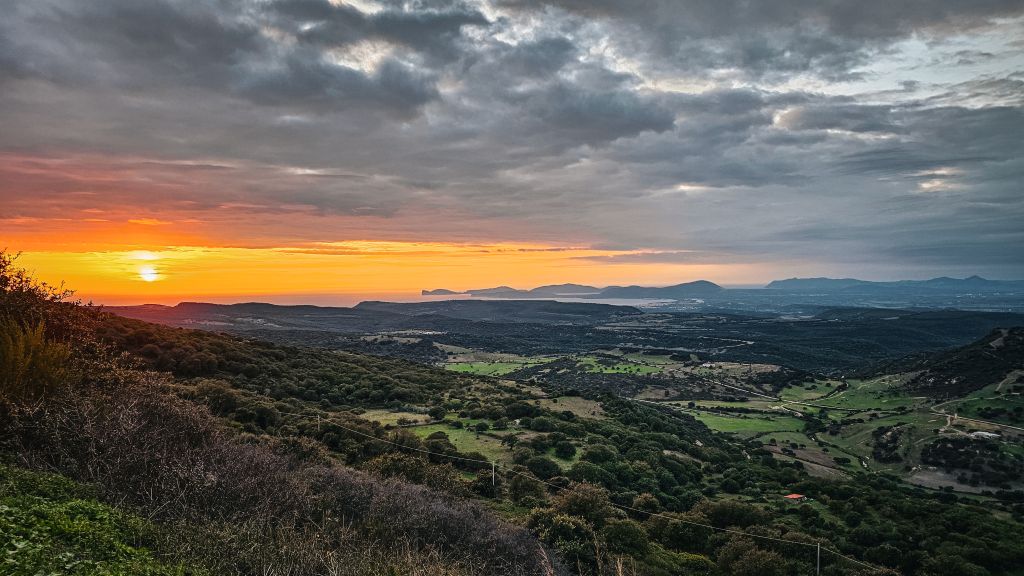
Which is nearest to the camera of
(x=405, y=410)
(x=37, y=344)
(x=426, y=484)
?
(x=37, y=344)

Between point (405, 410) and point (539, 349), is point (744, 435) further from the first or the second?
point (539, 349)

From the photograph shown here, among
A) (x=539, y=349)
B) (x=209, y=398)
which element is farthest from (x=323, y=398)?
(x=539, y=349)

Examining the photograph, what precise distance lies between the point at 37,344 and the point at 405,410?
2798 cm

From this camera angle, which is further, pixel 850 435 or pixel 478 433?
pixel 850 435

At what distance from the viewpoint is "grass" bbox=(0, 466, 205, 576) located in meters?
7.00

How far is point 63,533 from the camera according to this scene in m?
8.06

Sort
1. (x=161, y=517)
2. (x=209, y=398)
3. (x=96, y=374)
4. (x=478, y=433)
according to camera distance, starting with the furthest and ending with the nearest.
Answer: (x=478, y=433)
(x=209, y=398)
(x=96, y=374)
(x=161, y=517)

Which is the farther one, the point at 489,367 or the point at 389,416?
the point at 489,367

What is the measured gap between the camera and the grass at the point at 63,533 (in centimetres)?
700

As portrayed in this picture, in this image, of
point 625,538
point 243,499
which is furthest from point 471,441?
point 243,499

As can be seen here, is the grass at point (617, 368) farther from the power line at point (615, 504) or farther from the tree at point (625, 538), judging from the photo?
the tree at point (625, 538)

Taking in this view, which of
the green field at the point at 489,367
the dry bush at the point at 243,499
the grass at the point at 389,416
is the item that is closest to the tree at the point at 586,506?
the dry bush at the point at 243,499

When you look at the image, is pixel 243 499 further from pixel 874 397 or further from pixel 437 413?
pixel 874 397

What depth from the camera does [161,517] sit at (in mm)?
11109
